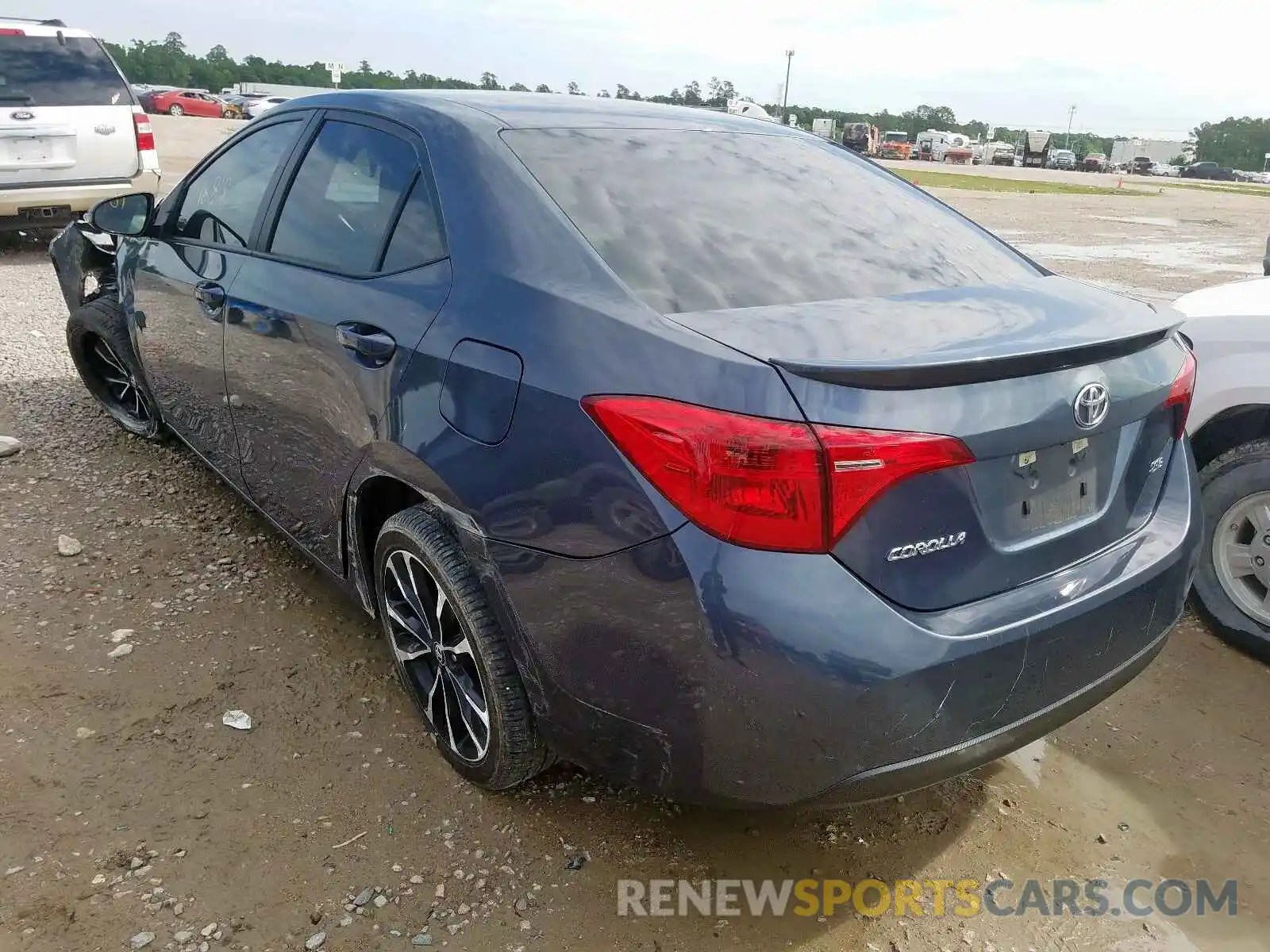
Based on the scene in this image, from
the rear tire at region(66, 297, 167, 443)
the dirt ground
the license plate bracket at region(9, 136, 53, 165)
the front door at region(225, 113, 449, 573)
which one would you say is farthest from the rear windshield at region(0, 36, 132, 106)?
the front door at region(225, 113, 449, 573)

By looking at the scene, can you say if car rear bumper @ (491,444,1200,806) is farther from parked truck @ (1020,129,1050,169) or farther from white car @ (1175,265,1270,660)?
parked truck @ (1020,129,1050,169)

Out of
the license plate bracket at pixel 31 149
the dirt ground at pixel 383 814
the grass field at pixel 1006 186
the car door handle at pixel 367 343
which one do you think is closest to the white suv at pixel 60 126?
the license plate bracket at pixel 31 149

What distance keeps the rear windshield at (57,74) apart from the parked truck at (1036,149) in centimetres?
7982

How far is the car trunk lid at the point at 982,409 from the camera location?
179 cm

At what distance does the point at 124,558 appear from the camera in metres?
3.77

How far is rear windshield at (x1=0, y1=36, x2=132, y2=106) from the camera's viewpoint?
8320 millimetres

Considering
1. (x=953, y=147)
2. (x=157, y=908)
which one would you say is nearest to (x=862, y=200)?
(x=157, y=908)

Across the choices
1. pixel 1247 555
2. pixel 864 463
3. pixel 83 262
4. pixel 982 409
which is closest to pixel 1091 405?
pixel 982 409

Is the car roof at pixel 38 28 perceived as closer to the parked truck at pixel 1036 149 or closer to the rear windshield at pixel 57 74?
the rear windshield at pixel 57 74

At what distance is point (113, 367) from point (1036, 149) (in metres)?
84.6

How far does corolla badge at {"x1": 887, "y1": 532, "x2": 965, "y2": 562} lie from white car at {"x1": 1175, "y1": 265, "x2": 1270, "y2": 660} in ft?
6.23

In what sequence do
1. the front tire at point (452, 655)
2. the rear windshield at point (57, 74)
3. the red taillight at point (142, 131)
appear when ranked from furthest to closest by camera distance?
the red taillight at point (142, 131) → the rear windshield at point (57, 74) → the front tire at point (452, 655)

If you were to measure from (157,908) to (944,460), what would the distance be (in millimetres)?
1965

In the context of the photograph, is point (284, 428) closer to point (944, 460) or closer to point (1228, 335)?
point (944, 460)
